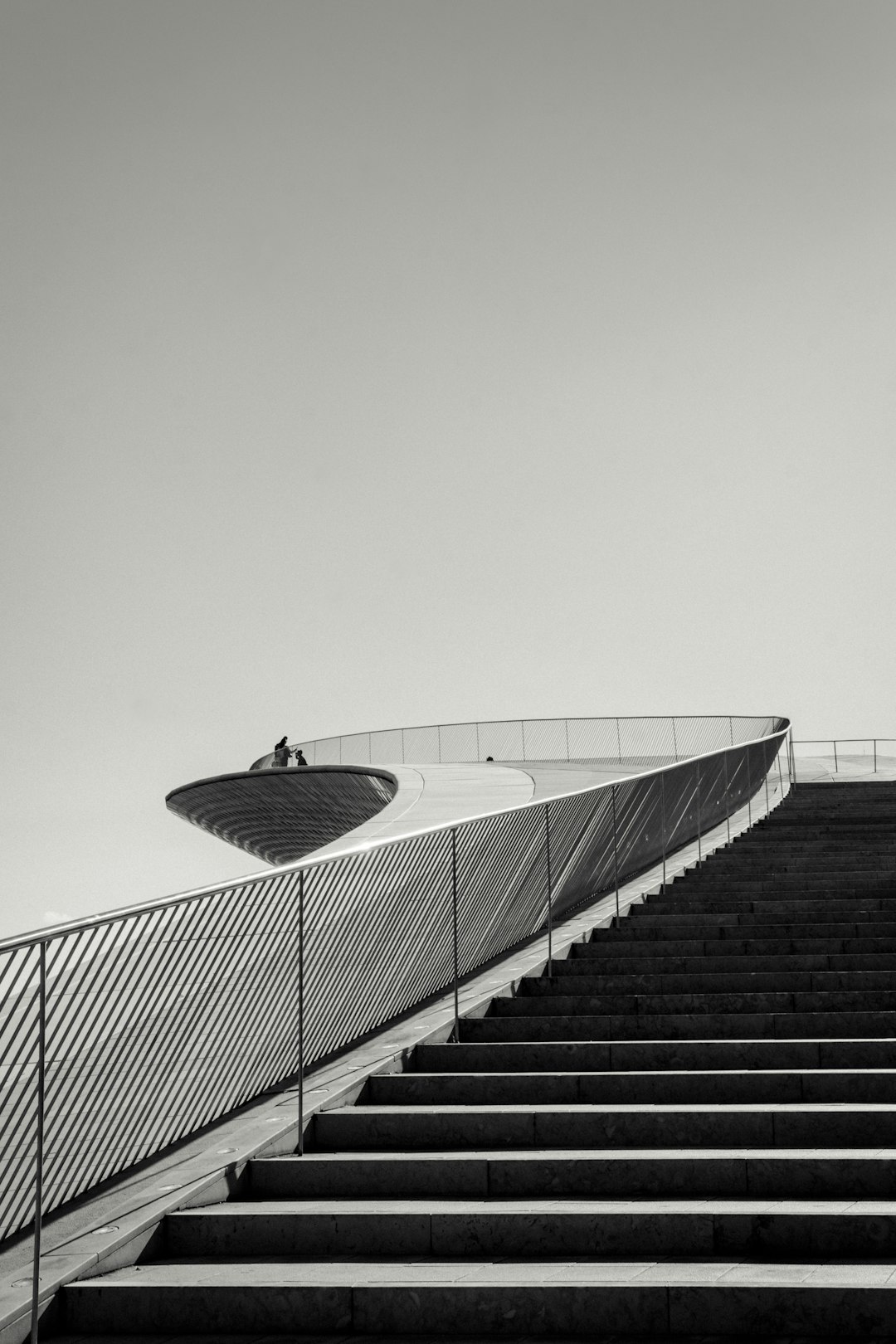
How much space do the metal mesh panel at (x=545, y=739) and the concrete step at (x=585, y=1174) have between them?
95.2 feet

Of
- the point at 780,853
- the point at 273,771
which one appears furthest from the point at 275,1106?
the point at 273,771

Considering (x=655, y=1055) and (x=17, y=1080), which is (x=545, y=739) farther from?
(x=17, y=1080)

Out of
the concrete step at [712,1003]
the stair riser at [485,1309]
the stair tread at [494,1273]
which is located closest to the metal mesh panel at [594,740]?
the concrete step at [712,1003]

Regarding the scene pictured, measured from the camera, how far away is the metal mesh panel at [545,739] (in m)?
34.5

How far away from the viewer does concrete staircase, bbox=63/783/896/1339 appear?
423 cm

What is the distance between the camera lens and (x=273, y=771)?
32.4 metres

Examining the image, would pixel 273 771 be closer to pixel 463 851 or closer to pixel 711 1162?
pixel 463 851

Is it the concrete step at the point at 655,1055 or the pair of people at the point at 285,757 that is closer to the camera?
the concrete step at the point at 655,1055

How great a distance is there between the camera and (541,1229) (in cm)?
473

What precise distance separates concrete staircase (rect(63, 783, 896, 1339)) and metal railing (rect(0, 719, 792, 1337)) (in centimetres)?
45

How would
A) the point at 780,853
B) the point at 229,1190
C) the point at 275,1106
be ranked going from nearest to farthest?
the point at 229,1190 → the point at 275,1106 → the point at 780,853

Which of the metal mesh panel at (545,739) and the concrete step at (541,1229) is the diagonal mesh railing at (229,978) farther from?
the metal mesh panel at (545,739)

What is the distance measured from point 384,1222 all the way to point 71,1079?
1.22 metres

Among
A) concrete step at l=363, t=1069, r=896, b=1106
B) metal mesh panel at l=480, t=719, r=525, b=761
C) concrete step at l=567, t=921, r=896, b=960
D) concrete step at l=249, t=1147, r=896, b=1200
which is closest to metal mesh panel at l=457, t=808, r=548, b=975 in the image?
concrete step at l=567, t=921, r=896, b=960
